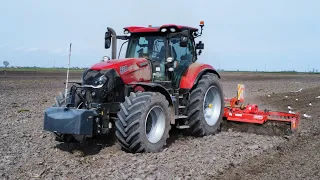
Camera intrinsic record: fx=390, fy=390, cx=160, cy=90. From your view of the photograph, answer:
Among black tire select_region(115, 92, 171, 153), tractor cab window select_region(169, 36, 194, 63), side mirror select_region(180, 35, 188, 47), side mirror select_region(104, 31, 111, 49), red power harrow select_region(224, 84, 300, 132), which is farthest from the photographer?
red power harrow select_region(224, 84, 300, 132)

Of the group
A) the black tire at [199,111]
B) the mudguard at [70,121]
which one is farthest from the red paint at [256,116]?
the mudguard at [70,121]

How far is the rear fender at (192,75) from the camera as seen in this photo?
8641mm

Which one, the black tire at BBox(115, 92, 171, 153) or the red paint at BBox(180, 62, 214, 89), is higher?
the red paint at BBox(180, 62, 214, 89)

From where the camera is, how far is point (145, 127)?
22.7 feet

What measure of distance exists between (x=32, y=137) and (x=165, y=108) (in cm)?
298

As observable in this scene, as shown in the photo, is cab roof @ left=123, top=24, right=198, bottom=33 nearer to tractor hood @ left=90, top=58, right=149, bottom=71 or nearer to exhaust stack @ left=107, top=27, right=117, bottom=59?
exhaust stack @ left=107, top=27, right=117, bottom=59

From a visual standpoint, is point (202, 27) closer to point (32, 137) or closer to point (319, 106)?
point (32, 137)

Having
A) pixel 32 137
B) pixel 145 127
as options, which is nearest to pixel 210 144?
pixel 145 127

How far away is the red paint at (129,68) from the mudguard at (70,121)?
107 centimetres

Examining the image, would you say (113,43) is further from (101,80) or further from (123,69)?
(101,80)

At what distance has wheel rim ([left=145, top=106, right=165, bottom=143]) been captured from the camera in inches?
291

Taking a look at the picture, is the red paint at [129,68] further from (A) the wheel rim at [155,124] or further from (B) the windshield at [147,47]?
(A) the wheel rim at [155,124]

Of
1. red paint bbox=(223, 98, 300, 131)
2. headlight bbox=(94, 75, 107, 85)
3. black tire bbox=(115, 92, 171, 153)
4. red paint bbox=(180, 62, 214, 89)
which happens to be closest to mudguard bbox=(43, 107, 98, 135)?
black tire bbox=(115, 92, 171, 153)

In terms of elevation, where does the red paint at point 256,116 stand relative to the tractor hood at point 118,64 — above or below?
below
